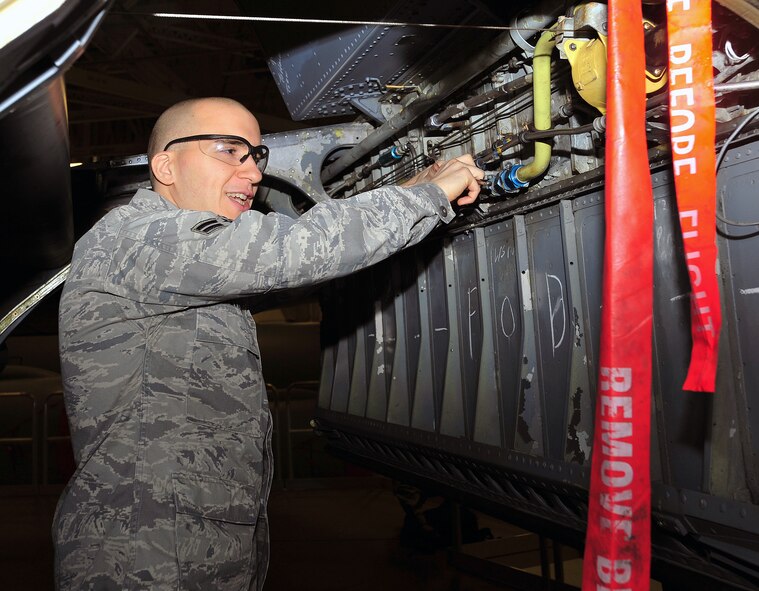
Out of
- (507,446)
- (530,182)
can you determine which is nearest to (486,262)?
(530,182)

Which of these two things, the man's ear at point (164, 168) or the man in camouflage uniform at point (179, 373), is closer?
the man in camouflage uniform at point (179, 373)

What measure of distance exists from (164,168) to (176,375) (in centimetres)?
81

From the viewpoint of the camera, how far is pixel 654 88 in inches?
92.7

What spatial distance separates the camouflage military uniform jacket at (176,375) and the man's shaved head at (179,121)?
→ 0.37 m

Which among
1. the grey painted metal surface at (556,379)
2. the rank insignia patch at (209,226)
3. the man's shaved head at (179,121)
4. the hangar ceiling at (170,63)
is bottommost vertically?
the grey painted metal surface at (556,379)

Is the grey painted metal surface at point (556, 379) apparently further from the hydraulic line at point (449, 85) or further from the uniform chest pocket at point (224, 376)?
the uniform chest pocket at point (224, 376)

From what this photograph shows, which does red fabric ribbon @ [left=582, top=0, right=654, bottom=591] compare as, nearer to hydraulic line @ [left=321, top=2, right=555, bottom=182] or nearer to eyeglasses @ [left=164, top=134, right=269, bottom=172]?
hydraulic line @ [left=321, top=2, right=555, bottom=182]

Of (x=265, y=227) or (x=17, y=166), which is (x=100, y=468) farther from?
(x=17, y=166)

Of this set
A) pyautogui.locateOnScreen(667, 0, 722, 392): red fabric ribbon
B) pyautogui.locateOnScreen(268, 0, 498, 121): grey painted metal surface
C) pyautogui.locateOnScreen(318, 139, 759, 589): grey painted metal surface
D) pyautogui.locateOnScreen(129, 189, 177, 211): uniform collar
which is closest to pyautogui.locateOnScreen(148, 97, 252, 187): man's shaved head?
pyautogui.locateOnScreen(129, 189, 177, 211): uniform collar

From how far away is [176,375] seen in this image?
2.19 metres

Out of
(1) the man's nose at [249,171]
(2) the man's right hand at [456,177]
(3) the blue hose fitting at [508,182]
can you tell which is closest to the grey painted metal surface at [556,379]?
(3) the blue hose fitting at [508,182]

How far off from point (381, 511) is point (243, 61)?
8546mm

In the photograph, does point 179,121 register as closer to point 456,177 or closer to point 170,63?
point 456,177

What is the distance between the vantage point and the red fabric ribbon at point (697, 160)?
63.6 inches
